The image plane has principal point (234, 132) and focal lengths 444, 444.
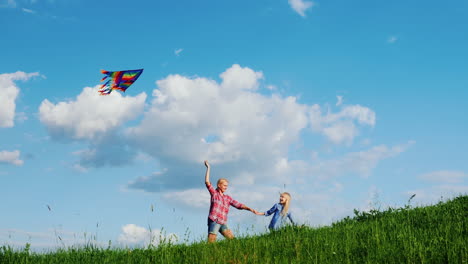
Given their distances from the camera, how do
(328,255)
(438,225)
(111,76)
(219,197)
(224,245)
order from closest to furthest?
(328,255) → (224,245) → (438,225) → (219,197) → (111,76)

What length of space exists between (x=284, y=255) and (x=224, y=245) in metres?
1.55

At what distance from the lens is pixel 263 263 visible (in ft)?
24.8

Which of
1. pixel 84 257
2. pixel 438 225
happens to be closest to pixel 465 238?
pixel 438 225

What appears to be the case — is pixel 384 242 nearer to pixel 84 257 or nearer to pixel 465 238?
pixel 465 238

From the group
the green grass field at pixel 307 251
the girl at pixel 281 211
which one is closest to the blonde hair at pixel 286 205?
the girl at pixel 281 211

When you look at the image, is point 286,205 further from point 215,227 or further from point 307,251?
point 307,251

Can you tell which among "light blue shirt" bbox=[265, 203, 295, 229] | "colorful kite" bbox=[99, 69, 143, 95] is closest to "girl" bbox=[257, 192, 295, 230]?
"light blue shirt" bbox=[265, 203, 295, 229]

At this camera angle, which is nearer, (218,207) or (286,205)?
(218,207)

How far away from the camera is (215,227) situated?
Result: 40.1ft

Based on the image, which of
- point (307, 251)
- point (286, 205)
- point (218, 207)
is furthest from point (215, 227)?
point (307, 251)

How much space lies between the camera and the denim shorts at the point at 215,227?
12195 mm

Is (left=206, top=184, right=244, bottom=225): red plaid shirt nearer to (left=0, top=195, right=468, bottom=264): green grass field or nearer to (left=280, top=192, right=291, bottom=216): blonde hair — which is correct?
(left=280, top=192, right=291, bottom=216): blonde hair

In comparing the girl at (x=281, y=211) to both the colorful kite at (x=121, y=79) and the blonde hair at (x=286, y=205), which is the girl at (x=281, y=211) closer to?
the blonde hair at (x=286, y=205)

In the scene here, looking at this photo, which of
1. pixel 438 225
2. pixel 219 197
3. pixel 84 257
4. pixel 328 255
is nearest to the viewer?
pixel 328 255
